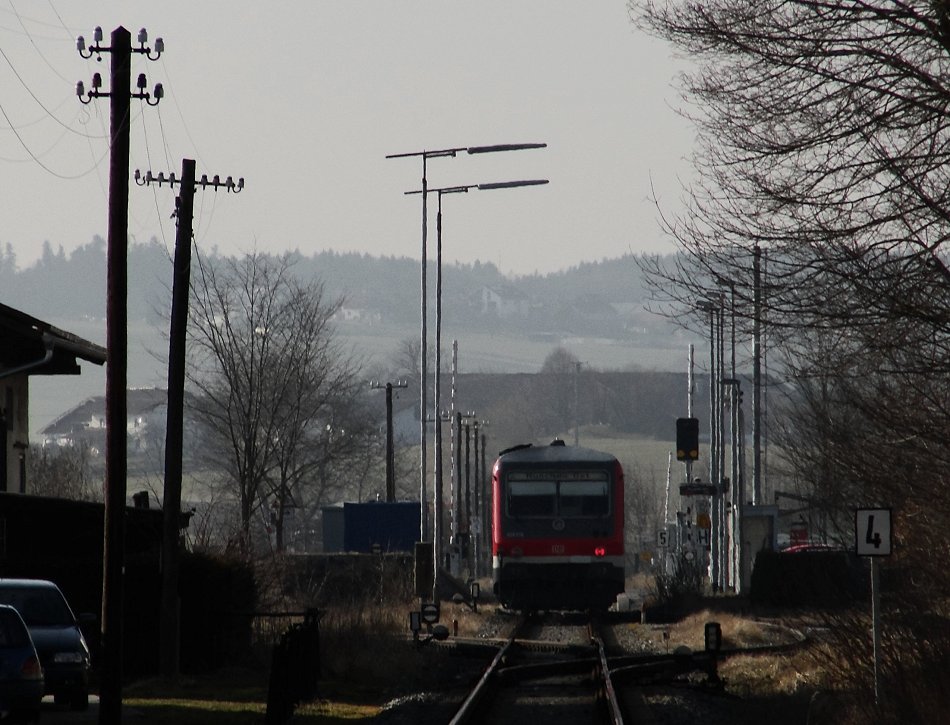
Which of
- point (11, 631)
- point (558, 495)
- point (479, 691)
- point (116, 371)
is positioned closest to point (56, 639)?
point (11, 631)

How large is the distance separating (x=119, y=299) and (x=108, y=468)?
2024 mm

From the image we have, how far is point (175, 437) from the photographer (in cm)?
2623

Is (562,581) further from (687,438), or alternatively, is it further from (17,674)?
(17,674)

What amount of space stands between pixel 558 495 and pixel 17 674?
736 inches

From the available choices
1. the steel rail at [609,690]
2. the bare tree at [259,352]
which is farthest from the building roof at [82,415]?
the steel rail at [609,690]

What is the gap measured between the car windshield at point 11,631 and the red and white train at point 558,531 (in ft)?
57.8

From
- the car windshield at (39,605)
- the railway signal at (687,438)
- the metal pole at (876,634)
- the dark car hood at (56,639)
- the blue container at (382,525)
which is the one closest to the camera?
the metal pole at (876,634)

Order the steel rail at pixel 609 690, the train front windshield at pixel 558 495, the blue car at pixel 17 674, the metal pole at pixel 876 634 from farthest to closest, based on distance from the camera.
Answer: the train front windshield at pixel 558 495
the steel rail at pixel 609 690
the blue car at pixel 17 674
the metal pole at pixel 876 634

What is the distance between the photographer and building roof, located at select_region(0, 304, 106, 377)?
2819cm

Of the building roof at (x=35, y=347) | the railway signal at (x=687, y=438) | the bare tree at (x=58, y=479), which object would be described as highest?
the building roof at (x=35, y=347)

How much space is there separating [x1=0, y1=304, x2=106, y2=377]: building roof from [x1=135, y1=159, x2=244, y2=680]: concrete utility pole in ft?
10.1

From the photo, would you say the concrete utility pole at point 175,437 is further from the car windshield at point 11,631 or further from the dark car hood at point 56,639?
the car windshield at point 11,631

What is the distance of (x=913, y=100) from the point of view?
14.5 meters

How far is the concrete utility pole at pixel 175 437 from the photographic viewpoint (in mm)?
24672
